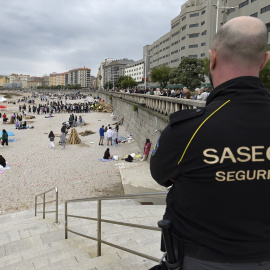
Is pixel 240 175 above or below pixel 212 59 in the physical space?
below

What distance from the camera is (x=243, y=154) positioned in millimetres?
1139

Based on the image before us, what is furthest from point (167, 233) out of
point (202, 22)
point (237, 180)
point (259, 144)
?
point (202, 22)

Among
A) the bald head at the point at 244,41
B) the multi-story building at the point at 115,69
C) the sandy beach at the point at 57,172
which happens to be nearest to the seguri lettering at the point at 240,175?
the bald head at the point at 244,41

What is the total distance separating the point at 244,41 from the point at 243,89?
0.74ft

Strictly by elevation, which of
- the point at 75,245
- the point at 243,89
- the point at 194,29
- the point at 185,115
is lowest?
the point at 75,245

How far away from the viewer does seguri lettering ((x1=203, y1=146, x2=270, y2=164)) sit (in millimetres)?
1141

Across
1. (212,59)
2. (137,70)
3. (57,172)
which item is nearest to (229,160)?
(212,59)

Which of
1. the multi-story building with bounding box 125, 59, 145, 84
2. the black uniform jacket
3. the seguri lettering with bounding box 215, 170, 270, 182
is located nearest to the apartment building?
the multi-story building with bounding box 125, 59, 145, 84

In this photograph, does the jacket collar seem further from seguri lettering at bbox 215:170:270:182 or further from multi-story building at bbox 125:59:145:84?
multi-story building at bbox 125:59:145:84

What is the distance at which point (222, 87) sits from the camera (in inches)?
48.9

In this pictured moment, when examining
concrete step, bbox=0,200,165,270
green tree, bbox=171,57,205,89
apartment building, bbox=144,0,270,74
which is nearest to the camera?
concrete step, bbox=0,200,165,270

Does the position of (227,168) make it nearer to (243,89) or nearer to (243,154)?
(243,154)

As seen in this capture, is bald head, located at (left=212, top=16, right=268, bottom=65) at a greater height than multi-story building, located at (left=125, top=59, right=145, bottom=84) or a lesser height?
lesser

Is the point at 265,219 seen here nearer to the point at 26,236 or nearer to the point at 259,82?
the point at 259,82
